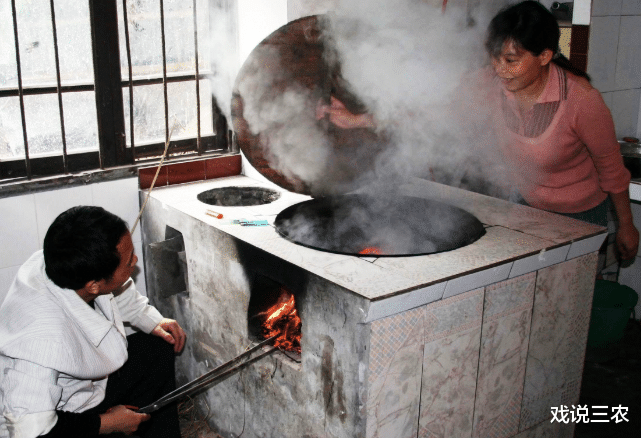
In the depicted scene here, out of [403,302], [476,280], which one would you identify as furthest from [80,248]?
[476,280]

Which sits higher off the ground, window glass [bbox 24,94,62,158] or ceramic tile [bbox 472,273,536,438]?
window glass [bbox 24,94,62,158]

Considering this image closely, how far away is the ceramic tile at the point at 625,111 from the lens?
398 centimetres

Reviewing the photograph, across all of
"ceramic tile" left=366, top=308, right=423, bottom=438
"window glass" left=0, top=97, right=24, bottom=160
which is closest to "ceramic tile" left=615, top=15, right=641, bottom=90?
"ceramic tile" left=366, top=308, right=423, bottom=438

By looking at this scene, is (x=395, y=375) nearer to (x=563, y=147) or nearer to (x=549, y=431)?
(x=549, y=431)

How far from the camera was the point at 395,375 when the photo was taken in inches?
78.7

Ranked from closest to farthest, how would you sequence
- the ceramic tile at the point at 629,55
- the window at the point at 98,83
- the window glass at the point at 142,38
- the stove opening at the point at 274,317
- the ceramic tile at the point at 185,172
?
the stove opening at the point at 274,317, the window at the point at 98,83, the window glass at the point at 142,38, the ceramic tile at the point at 185,172, the ceramic tile at the point at 629,55

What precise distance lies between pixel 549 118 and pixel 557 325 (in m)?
0.92

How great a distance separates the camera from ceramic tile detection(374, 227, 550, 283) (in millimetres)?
2078

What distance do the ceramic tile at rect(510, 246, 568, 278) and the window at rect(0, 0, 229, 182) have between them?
1658 millimetres

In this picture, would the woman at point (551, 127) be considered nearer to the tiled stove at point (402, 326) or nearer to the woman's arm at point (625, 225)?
the woman's arm at point (625, 225)

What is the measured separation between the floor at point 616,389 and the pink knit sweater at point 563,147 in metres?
1.10

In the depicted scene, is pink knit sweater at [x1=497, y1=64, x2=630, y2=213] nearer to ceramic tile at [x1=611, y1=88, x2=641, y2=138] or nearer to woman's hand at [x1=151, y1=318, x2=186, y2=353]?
ceramic tile at [x1=611, y1=88, x2=641, y2=138]

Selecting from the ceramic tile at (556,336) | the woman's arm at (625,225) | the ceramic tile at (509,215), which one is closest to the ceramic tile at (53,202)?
the ceramic tile at (509,215)

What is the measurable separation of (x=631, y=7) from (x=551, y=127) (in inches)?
69.6
